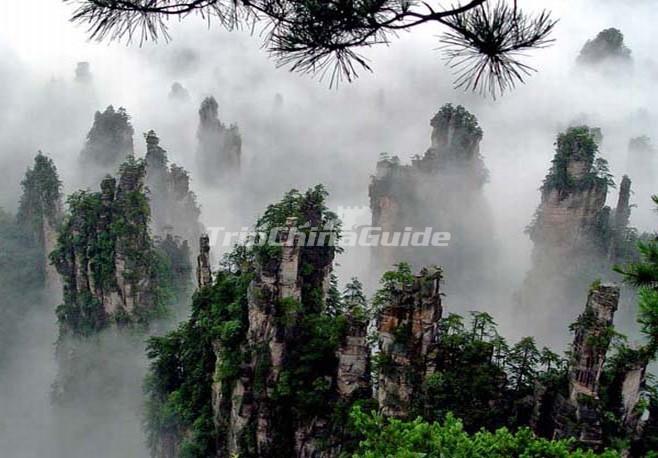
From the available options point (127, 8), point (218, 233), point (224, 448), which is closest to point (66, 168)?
point (218, 233)

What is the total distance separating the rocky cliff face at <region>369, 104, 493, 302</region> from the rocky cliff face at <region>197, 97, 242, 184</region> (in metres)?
19.6

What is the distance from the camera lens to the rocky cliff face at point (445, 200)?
33.6m

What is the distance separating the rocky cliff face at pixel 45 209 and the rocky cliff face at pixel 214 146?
1373 cm

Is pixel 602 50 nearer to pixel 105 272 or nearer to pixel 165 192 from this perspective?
pixel 165 192

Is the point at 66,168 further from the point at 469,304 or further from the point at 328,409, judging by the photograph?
the point at 328,409

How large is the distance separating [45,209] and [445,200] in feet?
80.8

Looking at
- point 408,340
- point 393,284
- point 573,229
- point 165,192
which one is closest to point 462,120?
point 573,229

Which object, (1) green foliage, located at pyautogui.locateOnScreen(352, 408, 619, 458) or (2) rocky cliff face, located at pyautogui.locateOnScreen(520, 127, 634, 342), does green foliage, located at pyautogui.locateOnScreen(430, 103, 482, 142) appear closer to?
(2) rocky cliff face, located at pyautogui.locateOnScreen(520, 127, 634, 342)

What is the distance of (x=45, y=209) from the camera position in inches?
1486

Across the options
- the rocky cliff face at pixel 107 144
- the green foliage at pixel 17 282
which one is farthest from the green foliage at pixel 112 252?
the rocky cliff face at pixel 107 144

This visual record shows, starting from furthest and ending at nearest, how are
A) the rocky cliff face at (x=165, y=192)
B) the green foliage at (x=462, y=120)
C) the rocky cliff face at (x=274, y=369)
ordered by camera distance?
the rocky cliff face at (x=165, y=192)
the green foliage at (x=462, y=120)
the rocky cliff face at (x=274, y=369)

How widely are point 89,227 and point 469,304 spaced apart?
2018 cm

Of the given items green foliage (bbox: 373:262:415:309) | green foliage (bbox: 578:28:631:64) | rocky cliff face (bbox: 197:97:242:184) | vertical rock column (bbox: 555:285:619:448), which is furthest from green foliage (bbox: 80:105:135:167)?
vertical rock column (bbox: 555:285:619:448)

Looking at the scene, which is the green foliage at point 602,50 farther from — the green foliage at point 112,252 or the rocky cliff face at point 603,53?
the green foliage at point 112,252
